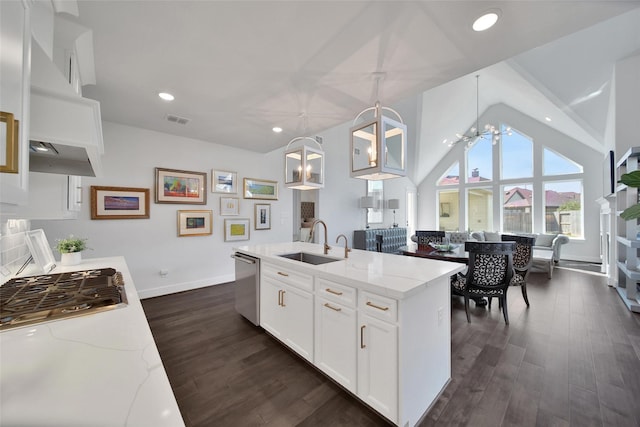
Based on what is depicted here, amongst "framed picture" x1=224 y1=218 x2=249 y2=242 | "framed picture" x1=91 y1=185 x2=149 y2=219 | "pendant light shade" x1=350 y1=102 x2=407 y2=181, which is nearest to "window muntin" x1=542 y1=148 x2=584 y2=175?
"pendant light shade" x1=350 y1=102 x2=407 y2=181

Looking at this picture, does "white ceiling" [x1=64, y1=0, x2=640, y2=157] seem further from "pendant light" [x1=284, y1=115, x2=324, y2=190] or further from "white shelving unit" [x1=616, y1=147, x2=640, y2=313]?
"white shelving unit" [x1=616, y1=147, x2=640, y2=313]

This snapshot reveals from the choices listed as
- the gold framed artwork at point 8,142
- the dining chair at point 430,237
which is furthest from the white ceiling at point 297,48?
the dining chair at point 430,237

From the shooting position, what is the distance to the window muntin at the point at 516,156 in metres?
7.67

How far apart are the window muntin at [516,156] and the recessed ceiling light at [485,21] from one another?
7689 mm

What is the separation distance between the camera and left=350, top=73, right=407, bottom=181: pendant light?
1896 mm

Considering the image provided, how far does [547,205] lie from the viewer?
24.2ft

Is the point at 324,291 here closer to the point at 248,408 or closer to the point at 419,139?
the point at 248,408

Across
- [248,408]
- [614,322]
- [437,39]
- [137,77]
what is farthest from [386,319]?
[614,322]

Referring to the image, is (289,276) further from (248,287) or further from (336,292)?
(248,287)

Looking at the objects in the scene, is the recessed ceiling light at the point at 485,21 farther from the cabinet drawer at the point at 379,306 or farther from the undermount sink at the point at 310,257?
the undermount sink at the point at 310,257

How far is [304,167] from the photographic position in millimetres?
2715

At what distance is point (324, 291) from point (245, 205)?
343 centimetres

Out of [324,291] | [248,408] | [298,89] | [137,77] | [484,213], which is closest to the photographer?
[248,408]

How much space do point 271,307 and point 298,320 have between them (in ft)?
1.65
